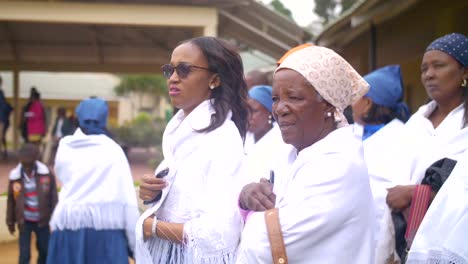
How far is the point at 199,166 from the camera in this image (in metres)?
2.66

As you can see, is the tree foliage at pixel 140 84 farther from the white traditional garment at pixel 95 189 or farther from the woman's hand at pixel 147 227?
the woman's hand at pixel 147 227

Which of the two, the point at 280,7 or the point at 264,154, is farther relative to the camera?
the point at 280,7

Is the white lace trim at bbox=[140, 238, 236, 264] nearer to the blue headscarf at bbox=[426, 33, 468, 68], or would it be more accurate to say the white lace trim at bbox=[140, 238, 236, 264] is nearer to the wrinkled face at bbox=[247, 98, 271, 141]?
the blue headscarf at bbox=[426, 33, 468, 68]

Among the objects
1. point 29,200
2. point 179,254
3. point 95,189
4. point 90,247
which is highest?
point 95,189

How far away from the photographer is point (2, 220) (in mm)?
7844

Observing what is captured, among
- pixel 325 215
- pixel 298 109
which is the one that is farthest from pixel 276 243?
pixel 298 109

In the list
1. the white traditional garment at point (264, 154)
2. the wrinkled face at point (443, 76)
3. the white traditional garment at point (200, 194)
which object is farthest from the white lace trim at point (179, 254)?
the wrinkled face at point (443, 76)

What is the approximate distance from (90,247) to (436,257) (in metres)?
3.16

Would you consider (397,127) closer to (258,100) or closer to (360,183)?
(258,100)

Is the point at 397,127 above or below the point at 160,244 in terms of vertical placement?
above

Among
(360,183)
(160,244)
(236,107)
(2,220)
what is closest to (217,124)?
(236,107)

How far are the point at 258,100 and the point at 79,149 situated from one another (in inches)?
62.1

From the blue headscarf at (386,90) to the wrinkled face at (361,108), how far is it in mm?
36

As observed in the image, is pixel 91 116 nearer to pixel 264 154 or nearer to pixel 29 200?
pixel 29 200
